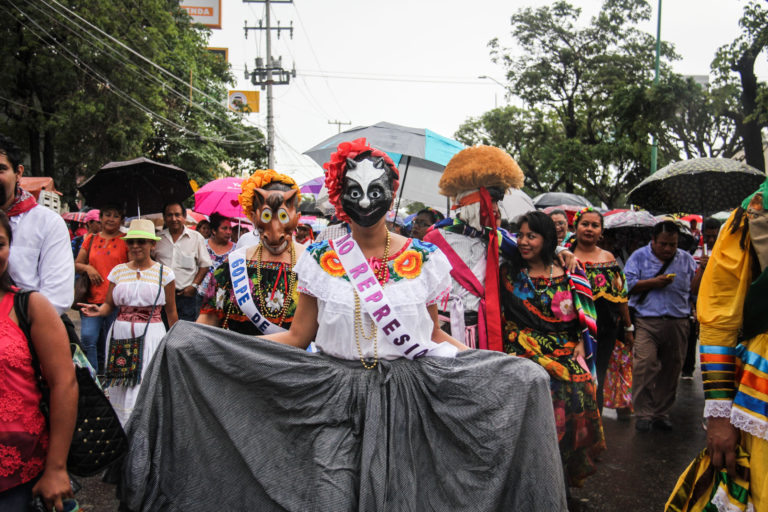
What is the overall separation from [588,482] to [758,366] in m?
2.64

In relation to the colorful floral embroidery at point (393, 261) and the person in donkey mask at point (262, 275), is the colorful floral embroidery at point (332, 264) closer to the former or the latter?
the colorful floral embroidery at point (393, 261)

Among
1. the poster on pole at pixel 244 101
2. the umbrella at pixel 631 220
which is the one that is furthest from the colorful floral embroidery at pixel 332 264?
the poster on pole at pixel 244 101

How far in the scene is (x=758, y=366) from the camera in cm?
267

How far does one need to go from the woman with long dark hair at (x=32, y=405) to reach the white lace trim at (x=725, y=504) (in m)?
2.71

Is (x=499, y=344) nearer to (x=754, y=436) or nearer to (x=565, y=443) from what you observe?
(x=565, y=443)

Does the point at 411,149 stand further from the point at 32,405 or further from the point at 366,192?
the point at 32,405

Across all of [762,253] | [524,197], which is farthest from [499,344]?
[524,197]

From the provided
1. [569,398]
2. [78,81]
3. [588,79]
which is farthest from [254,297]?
[588,79]

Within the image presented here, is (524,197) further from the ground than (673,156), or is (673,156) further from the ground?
(673,156)

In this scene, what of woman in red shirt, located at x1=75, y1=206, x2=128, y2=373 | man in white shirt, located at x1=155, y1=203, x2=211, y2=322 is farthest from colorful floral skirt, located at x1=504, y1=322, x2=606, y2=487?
man in white shirt, located at x1=155, y1=203, x2=211, y2=322

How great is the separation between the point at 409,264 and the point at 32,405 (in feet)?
5.17

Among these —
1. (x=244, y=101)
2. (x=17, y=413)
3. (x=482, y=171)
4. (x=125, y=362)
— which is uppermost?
(x=244, y=101)

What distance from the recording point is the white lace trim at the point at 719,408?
2.80 metres

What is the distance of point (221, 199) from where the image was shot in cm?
809
